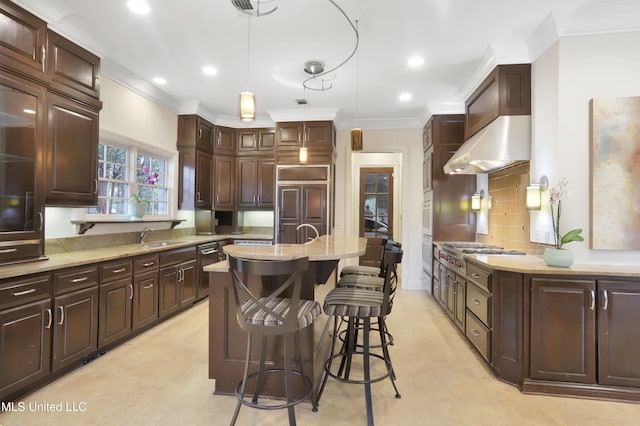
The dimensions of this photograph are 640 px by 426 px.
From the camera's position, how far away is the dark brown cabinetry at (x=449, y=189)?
4.81 m

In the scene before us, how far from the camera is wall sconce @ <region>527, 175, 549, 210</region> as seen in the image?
292 cm

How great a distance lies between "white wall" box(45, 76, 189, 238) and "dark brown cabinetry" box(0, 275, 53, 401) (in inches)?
37.9

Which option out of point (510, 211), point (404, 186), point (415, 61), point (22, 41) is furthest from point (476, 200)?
point (22, 41)

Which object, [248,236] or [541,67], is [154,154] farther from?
[541,67]

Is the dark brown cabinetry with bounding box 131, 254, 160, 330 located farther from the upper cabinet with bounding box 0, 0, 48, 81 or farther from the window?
the upper cabinet with bounding box 0, 0, 48, 81

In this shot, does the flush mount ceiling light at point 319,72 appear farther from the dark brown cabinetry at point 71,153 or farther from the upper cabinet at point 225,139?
the dark brown cabinetry at point 71,153

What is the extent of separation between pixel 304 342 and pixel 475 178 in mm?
3669

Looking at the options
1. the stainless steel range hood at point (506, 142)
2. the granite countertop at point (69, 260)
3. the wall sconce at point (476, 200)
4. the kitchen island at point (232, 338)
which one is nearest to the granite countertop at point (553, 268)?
the stainless steel range hood at point (506, 142)

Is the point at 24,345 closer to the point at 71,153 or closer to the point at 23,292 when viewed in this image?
the point at 23,292

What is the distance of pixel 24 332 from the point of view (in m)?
2.26

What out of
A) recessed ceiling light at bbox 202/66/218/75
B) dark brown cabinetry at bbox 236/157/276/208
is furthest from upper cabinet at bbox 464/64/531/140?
dark brown cabinetry at bbox 236/157/276/208

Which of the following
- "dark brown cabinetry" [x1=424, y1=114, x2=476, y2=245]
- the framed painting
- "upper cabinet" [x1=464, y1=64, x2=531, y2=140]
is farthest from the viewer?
"dark brown cabinetry" [x1=424, y1=114, x2=476, y2=245]

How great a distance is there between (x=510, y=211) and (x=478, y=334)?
1483 mm

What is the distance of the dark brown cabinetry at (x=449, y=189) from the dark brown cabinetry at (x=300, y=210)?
167 cm
